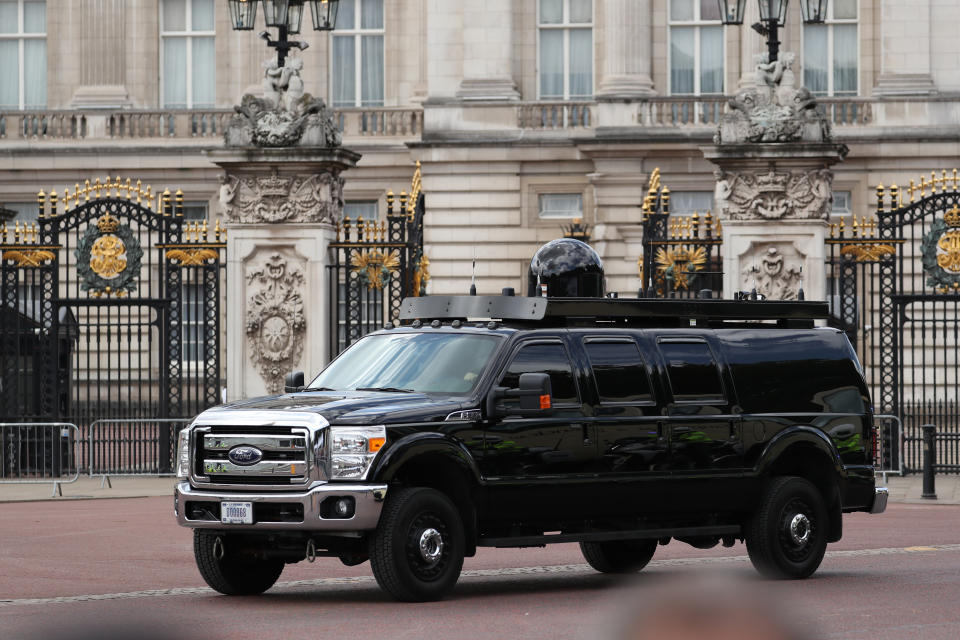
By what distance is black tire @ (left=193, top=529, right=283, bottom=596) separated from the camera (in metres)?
11.4

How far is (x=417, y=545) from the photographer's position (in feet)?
35.4

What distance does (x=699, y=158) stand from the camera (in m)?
40.0

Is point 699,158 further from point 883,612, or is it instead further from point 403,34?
point 883,612

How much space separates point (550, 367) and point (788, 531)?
2.19m

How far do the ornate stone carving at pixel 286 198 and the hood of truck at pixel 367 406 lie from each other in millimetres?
9382

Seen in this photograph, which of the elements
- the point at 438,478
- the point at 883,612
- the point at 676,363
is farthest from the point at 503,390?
the point at 883,612

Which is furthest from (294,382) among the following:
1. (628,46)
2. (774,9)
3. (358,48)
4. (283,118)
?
(358,48)

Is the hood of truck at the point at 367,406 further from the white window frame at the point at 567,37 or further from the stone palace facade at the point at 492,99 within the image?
the white window frame at the point at 567,37

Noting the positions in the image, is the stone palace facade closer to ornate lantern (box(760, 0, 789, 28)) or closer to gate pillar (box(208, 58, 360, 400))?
ornate lantern (box(760, 0, 789, 28))

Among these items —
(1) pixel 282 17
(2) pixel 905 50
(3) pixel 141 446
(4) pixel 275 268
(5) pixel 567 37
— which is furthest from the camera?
(5) pixel 567 37

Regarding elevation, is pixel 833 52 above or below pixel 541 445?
above

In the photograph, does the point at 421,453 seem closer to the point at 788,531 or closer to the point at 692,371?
the point at 692,371

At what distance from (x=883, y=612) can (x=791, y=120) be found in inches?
435

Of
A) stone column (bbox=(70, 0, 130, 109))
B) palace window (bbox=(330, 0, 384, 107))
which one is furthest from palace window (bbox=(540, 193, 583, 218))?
stone column (bbox=(70, 0, 130, 109))
